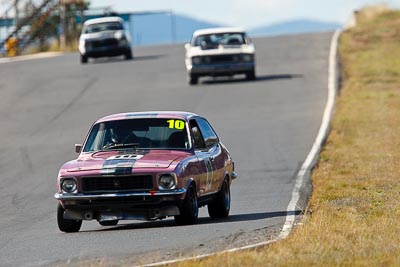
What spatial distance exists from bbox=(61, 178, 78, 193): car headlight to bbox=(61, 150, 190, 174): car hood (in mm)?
104

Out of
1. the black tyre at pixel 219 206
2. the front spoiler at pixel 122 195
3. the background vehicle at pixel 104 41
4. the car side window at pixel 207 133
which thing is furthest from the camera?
the background vehicle at pixel 104 41

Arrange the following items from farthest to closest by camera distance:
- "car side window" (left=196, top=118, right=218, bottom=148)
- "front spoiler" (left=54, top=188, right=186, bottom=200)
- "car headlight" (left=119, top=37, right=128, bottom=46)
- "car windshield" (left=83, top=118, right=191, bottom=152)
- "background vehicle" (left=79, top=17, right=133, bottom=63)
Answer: "car headlight" (left=119, top=37, right=128, bottom=46) → "background vehicle" (left=79, top=17, right=133, bottom=63) → "car side window" (left=196, top=118, right=218, bottom=148) → "car windshield" (left=83, top=118, right=191, bottom=152) → "front spoiler" (left=54, top=188, right=186, bottom=200)

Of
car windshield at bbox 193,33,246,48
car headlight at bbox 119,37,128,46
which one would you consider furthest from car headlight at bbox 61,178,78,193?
car headlight at bbox 119,37,128,46

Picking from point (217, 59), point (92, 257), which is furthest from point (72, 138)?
point (92, 257)

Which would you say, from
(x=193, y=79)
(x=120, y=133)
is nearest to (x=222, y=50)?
(x=193, y=79)

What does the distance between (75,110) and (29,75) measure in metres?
11.0

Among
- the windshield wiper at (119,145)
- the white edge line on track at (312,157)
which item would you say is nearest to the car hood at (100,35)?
the white edge line on track at (312,157)

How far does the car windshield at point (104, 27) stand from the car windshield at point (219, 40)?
12.1 m

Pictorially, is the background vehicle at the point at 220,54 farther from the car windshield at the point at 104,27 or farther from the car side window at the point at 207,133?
the car side window at the point at 207,133

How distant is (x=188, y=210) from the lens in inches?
551

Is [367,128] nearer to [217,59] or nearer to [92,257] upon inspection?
[217,59]

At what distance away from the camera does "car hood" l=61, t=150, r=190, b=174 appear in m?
13.9

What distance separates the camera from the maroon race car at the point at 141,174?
1385cm

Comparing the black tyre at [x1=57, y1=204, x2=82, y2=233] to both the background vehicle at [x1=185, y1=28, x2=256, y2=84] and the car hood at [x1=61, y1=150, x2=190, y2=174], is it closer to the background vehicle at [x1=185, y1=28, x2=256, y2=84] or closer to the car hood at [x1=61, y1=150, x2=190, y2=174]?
the car hood at [x1=61, y1=150, x2=190, y2=174]
